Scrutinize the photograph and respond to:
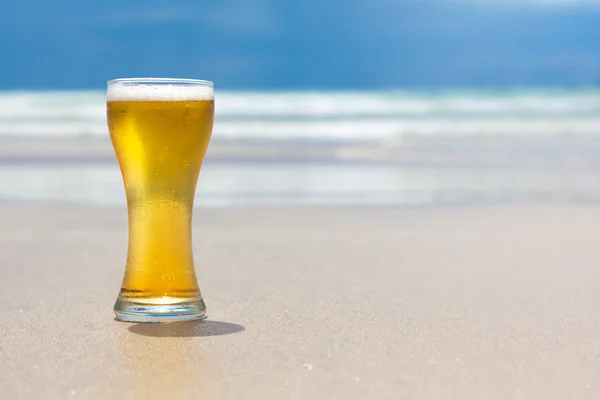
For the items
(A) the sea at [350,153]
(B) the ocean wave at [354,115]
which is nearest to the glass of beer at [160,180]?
(A) the sea at [350,153]

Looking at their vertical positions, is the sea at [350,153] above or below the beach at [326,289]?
above

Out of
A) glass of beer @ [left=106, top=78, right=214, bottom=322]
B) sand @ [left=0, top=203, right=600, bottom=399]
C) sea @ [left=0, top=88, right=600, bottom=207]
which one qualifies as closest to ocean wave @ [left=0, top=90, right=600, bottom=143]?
sea @ [left=0, top=88, right=600, bottom=207]

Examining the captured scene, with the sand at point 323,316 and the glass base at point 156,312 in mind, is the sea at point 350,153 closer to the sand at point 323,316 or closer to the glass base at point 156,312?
the sand at point 323,316

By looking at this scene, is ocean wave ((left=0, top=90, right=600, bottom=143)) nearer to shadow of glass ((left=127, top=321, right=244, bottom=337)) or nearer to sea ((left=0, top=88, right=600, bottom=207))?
sea ((left=0, top=88, right=600, bottom=207))

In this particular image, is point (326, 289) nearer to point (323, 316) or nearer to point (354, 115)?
point (323, 316)

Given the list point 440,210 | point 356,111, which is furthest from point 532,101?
point 440,210

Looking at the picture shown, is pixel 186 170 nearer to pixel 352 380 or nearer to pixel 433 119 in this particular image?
pixel 352 380

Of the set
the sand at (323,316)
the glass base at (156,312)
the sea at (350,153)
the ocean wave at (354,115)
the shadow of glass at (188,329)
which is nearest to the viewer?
the sand at (323,316)
